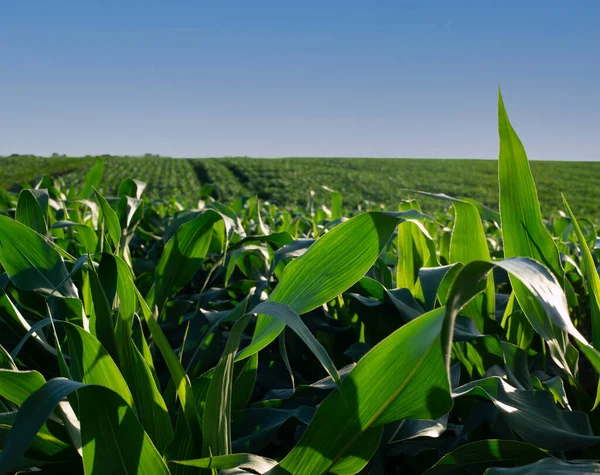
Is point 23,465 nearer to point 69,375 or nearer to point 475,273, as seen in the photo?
point 69,375

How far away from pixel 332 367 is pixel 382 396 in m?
0.13

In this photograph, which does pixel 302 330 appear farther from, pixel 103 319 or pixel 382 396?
pixel 103 319

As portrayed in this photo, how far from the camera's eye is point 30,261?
100 cm

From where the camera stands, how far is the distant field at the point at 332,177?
2797cm

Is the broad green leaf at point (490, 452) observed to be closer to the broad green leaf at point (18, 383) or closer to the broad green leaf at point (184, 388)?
the broad green leaf at point (184, 388)

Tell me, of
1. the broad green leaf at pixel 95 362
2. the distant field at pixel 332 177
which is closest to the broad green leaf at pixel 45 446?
the broad green leaf at pixel 95 362

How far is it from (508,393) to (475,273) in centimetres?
32

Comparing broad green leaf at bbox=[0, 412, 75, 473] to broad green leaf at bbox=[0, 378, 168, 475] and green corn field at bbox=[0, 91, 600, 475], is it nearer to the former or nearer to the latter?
green corn field at bbox=[0, 91, 600, 475]

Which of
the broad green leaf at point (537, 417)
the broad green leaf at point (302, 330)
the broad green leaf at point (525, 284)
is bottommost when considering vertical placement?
the broad green leaf at point (537, 417)

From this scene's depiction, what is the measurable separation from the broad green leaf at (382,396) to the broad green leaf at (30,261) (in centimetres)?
59

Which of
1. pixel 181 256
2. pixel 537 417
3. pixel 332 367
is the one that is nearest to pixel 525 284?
pixel 332 367

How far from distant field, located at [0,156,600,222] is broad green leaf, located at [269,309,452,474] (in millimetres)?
23920

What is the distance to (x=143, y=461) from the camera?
1.77 ft

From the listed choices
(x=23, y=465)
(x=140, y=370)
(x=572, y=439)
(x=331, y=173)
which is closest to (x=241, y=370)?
(x=140, y=370)
